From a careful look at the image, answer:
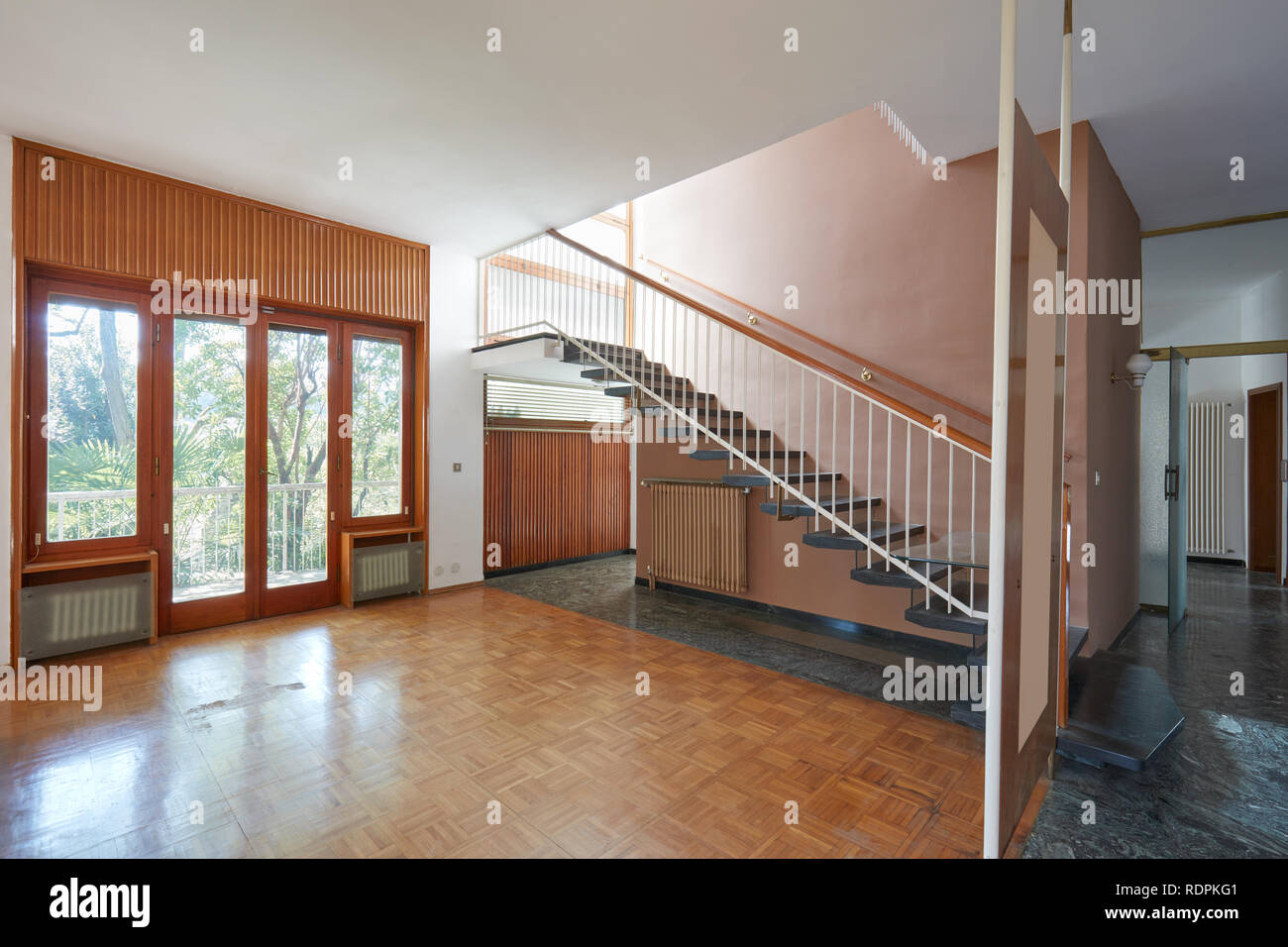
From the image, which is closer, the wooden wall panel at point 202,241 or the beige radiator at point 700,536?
the wooden wall panel at point 202,241

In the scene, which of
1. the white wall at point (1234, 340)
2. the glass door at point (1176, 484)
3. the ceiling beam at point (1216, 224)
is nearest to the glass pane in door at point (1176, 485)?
the glass door at point (1176, 484)

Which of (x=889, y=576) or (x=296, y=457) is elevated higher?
(x=296, y=457)

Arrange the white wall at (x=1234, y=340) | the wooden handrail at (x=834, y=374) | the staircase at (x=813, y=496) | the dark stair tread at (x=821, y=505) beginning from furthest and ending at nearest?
1. the white wall at (x=1234, y=340)
2. the dark stair tread at (x=821, y=505)
3. the wooden handrail at (x=834, y=374)
4. the staircase at (x=813, y=496)

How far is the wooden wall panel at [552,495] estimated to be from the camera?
6.66 meters

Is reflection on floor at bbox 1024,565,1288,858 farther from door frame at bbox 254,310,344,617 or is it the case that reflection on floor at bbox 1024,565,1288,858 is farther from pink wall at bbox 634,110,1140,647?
door frame at bbox 254,310,344,617

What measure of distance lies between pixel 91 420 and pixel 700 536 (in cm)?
465

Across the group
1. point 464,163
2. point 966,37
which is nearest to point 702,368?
point 464,163

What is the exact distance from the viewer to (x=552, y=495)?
7.21 m

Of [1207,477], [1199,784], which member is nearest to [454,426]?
[1199,784]

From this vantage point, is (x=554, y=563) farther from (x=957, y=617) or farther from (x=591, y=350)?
(x=957, y=617)

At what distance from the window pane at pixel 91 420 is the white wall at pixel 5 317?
0.23 m

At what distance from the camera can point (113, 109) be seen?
133 inches

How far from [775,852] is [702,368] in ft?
14.4

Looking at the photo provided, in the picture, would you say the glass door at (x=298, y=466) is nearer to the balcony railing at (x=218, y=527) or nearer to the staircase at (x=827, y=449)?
the balcony railing at (x=218, y=527)
